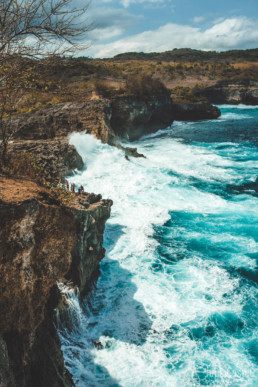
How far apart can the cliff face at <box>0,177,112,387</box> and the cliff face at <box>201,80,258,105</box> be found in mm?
A: 60611

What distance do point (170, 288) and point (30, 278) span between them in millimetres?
5322

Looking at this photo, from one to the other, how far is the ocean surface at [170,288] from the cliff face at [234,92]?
4664 centimetres

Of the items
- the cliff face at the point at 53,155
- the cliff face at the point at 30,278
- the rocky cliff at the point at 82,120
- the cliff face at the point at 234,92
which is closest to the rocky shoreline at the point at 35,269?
the cliff face at the point at 30,278

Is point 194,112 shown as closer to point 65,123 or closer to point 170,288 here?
point 65,123

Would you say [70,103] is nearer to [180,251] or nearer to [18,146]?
[18,146]

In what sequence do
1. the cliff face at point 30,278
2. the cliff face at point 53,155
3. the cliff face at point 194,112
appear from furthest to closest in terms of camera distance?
the cliff face at point 194,112 → the cliff face at point 53,155 → the cliff face at point 30,278

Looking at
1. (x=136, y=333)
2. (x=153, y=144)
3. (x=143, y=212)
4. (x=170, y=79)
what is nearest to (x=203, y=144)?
(x=153, y=144)

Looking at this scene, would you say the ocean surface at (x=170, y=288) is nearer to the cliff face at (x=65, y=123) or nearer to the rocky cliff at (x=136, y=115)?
the cliff face at (x=65, y=123)

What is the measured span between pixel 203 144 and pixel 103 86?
12.7 m

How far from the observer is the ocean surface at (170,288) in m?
6.15

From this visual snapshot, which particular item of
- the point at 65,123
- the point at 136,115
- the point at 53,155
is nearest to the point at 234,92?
the point at 136,115

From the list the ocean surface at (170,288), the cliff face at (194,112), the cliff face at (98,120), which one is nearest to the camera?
the ocean surface at (170,288)

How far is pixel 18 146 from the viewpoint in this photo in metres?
14.5

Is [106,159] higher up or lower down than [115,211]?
higher up
